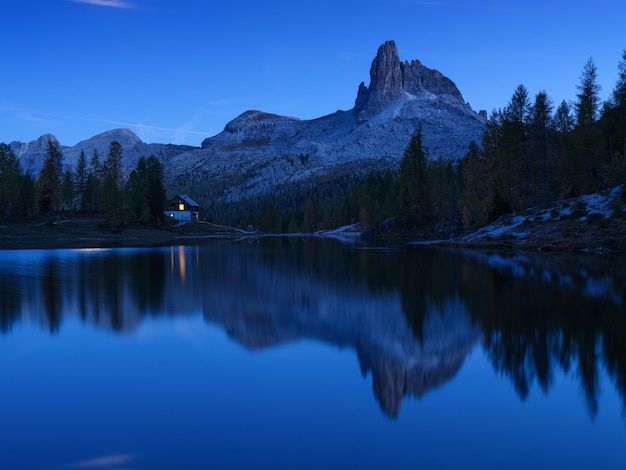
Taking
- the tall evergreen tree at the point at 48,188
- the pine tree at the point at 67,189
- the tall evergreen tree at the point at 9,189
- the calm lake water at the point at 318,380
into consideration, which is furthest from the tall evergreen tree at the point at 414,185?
the calm lake water at the point at 318,380

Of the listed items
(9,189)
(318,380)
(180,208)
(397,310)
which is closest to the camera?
(318,380)

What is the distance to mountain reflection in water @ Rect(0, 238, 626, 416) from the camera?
39.5 ft

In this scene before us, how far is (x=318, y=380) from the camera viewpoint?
11.2m

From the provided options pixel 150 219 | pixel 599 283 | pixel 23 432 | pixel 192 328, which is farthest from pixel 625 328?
pixel 150 219

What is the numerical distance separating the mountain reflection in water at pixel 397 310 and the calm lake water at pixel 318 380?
8cm

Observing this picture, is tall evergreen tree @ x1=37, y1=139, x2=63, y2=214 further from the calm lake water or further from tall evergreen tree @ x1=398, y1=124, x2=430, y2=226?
the calm lake water

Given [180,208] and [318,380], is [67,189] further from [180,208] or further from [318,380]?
[318,380]

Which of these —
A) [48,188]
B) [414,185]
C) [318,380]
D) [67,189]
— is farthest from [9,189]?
[318,380]

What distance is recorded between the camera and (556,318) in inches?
648

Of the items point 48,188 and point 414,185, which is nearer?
point 414,185

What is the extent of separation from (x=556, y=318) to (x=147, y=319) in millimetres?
13615

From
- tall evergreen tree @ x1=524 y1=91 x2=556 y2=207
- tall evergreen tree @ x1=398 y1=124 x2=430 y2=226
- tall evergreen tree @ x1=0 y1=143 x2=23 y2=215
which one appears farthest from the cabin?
tall evergreen tree @ x1=524 y1=91 x2=556 y2=207

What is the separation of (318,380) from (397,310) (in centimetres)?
852

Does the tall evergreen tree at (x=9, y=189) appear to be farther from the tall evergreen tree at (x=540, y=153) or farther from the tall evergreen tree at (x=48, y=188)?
the tall evergreen tree at (x=540, y=153)
